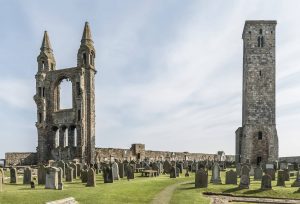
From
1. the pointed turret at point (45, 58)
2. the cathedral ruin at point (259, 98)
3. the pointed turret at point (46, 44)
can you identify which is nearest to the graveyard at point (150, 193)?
the cathedral ruin at point (259, 98)

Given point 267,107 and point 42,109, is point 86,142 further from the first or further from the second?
point 267,107

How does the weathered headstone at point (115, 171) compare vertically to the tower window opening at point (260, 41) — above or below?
below

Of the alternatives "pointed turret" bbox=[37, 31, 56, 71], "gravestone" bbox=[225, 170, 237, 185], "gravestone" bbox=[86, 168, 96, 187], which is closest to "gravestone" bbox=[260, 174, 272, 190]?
"gravestone" bbox=[225, 170, 237, 185]

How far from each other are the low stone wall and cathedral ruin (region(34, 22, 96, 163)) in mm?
757

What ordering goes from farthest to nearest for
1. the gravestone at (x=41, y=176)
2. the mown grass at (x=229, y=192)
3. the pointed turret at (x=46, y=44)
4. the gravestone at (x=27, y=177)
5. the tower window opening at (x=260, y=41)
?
the pointed turret at (x=46, y=44) < the tower window opening at (x=260, y=41) < the gravestone at (x=27, y=177) < the gravestone at (x=41, y=176) < the mown grass at (x=229, y=192)

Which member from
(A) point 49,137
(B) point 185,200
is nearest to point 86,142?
(A) point 49,137

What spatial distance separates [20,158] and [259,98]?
1133 inches

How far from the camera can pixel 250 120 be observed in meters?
42.1

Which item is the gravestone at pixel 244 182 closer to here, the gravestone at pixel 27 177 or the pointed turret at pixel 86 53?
the gravestone at pixel 27 177

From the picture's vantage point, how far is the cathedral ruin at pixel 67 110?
40.3m

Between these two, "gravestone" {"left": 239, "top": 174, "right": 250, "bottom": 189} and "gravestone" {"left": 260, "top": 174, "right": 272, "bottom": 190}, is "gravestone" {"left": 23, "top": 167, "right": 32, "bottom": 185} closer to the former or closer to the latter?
"gravestone" {"left": 239, "top": 174, "right": 250, "bottom": 189}

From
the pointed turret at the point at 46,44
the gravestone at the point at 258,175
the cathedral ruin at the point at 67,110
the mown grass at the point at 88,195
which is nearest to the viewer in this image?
the mown grass at the point at 88,195

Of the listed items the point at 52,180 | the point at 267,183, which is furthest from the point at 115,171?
the point at 267,183

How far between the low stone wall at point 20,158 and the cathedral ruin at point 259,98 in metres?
25.6
